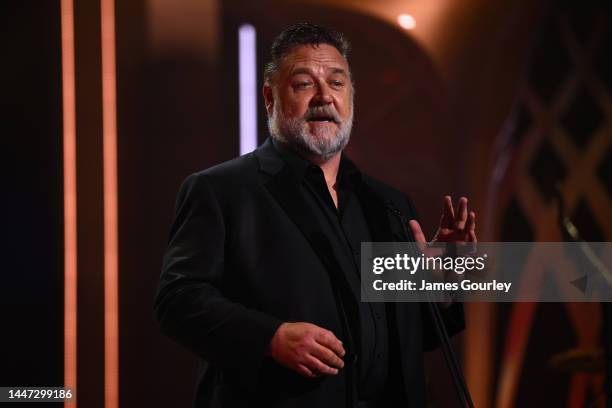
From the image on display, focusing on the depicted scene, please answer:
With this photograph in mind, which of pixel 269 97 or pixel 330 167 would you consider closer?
pixel 330 167

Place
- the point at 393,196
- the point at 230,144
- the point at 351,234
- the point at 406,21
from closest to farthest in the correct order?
the point at 351,234, the point at 393,196, the point at 230,144, the point at 406,21

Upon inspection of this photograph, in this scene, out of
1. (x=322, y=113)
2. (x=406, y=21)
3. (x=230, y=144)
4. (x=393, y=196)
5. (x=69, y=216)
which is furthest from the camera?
(x=406, y=21)

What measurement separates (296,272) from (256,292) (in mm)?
102

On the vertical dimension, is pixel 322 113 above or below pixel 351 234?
above

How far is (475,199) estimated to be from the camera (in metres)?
3.11

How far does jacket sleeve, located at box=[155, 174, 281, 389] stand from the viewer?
146 cm

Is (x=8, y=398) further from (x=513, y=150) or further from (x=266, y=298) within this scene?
(x=513, y=150)

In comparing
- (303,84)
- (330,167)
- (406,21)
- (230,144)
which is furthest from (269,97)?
(406,21)

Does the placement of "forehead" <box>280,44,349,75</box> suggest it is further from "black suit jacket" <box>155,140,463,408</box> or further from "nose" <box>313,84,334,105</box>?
"black suit jacket" <box>155,140,463,408</box>

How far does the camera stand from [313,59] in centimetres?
184

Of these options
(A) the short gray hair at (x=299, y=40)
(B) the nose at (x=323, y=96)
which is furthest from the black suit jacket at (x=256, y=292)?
(A) the short gray hair at (x=299, y=40)

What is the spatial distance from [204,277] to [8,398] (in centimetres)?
128

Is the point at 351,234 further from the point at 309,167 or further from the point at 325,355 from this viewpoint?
the point at 325,355

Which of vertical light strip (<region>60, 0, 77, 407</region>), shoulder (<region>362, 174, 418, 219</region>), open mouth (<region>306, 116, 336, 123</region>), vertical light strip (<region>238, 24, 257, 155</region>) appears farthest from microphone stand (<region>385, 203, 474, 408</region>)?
vertical light strip (<region>60, 0, 77, 407</region>)
